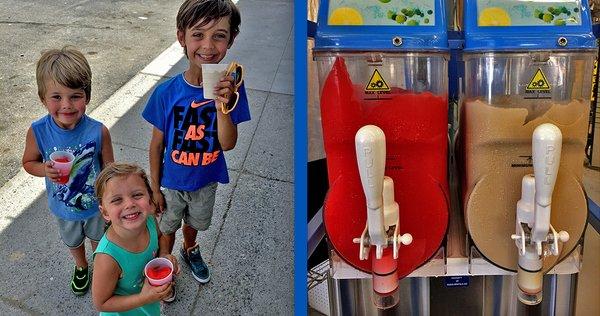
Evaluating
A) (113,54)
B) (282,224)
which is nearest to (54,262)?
(282,224)

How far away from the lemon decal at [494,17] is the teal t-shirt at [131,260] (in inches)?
46.1

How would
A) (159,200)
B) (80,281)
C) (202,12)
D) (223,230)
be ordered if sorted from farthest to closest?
(223,230) < (80,281) < (159,200) < (202,12)

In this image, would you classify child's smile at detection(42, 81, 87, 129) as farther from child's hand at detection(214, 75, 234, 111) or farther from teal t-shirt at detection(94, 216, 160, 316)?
child's hand at detection(214, 75, 234, 111)

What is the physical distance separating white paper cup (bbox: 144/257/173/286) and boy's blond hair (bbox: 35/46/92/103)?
29.2 inches

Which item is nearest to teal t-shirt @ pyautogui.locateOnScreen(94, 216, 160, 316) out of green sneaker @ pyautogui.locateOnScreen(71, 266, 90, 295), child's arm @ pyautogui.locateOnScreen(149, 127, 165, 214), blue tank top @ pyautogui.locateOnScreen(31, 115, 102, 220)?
child's arm @ pyautogui.locateOnScreen(149, 127, 165, 214)

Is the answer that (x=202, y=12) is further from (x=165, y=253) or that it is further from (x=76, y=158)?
(x=165, y=253)

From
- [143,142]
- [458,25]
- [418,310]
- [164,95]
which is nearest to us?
[458,25]

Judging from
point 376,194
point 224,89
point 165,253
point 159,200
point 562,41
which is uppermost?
point 562,41

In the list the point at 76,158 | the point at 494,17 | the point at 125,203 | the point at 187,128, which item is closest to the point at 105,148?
the point at 76,158

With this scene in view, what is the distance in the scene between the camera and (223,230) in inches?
131

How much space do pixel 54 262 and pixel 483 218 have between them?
212 centimetres

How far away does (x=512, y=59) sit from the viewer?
1566mm

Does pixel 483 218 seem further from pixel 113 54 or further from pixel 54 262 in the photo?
pixel 113 54

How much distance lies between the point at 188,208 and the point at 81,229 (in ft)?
1.34
